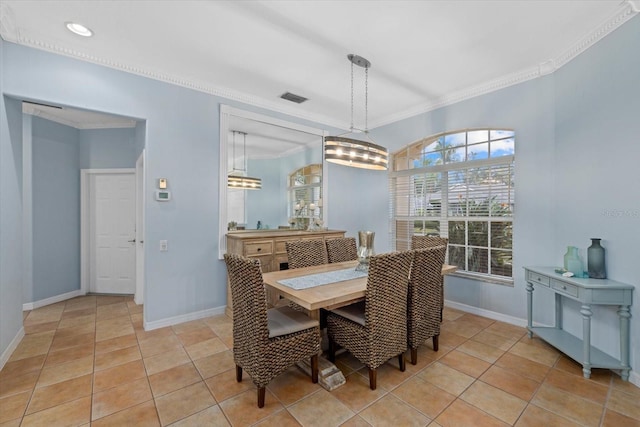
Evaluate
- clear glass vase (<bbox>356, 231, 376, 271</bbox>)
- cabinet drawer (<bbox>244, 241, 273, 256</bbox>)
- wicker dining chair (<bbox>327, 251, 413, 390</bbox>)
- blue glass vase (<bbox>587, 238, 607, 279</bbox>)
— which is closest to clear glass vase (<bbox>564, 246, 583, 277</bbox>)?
blue glass vase (<bbox>587, 238, 607, 279</bbox>)

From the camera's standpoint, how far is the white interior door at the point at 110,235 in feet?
15.0

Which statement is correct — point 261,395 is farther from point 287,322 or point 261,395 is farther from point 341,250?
point 341,250

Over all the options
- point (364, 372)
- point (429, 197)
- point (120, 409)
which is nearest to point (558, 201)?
point (429, 197)

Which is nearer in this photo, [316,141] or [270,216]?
[270,216]

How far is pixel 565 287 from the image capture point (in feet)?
8.23

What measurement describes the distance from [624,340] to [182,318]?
14.1 feet

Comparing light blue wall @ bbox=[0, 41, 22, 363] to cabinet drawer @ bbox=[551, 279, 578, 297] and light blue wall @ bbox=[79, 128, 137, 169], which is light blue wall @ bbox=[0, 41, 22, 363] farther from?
cabinet drawer @ bbox=[551, 279, 578, 297]

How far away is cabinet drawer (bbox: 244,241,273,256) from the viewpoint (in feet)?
11.2

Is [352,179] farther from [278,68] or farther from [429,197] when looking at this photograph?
[278,68]

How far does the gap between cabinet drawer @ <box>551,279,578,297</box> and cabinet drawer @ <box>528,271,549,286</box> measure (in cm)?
9

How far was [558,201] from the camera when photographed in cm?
298

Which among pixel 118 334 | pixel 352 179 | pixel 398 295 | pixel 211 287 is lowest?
pixel 118 334

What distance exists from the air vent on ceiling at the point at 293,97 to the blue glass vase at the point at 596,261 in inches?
142

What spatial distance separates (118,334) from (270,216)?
2285 mm
